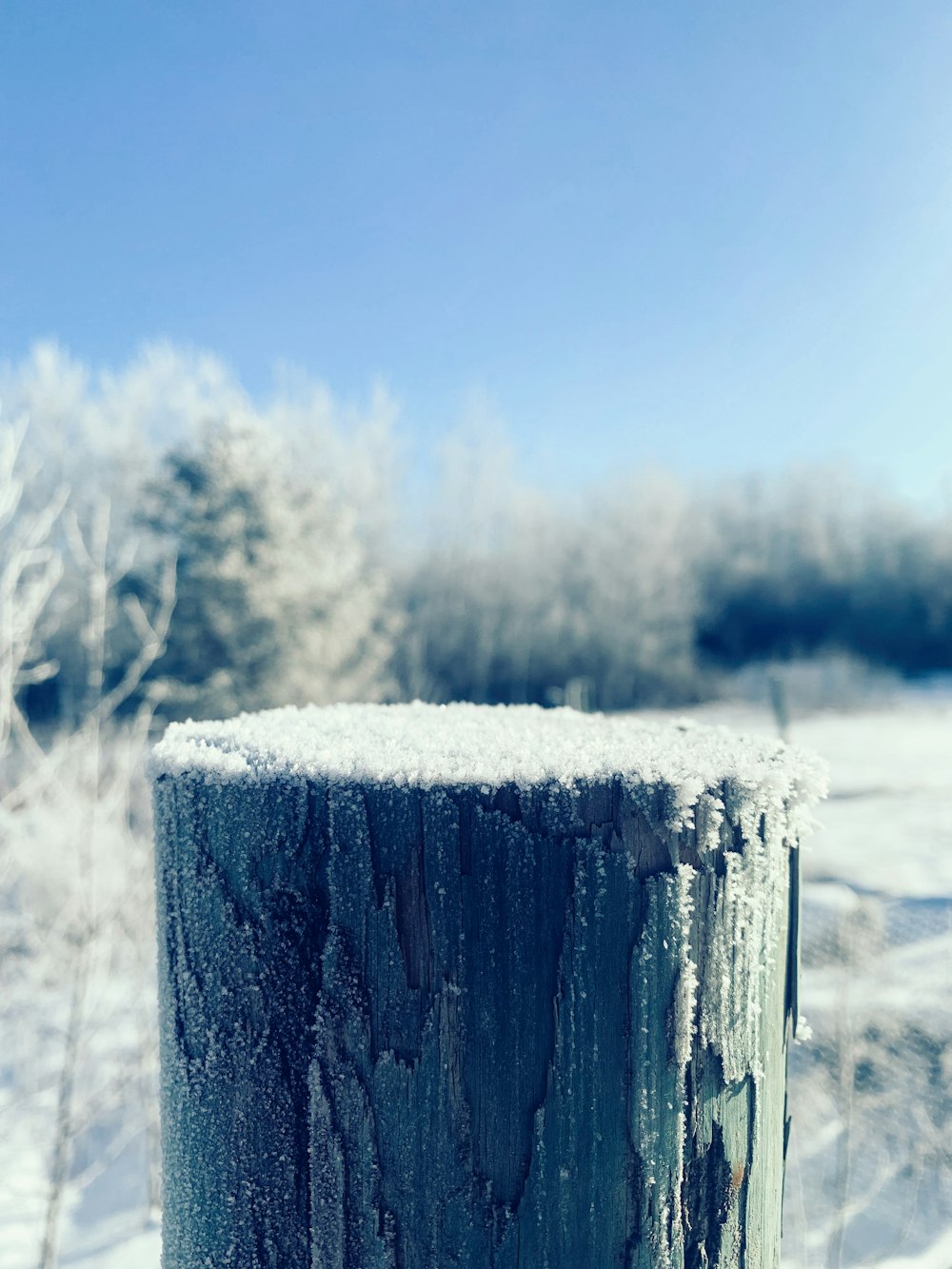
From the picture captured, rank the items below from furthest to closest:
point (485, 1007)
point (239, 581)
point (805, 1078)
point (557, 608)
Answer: point (557, 608) < point (239, 581) < point (805, 1078) < point (485, 1007)

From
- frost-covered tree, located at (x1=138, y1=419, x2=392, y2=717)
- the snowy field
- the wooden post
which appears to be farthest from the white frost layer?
frost-covered tree, located at (x1=138, y1=419, x2=392, y2=717)

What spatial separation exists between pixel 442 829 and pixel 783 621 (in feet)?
87.2

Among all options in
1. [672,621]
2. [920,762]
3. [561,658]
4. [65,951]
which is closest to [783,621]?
[672,621]

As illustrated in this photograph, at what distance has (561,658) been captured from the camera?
2133 cm

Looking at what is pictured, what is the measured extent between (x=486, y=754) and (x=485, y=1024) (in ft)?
0.71

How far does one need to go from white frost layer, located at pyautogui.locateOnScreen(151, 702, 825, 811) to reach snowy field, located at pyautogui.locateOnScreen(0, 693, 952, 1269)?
2074 millimetres

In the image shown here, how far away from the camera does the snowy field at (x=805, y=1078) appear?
3.46 meters

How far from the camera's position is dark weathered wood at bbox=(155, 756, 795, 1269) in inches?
24.9

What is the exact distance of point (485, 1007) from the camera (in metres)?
0.63

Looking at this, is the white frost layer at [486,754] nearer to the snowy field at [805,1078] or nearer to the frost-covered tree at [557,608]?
the snowy field at [805,1078]

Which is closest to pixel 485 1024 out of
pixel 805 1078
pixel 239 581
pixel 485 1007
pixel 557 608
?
pixel 485 1007

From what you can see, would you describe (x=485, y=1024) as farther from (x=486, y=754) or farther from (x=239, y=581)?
(x=239, y=581)

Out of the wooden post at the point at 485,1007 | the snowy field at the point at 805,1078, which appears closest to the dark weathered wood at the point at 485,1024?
the wooden post at the point at 485,1007

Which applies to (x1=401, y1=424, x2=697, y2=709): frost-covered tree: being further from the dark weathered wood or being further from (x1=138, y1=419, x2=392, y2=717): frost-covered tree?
the dark weathered wood
